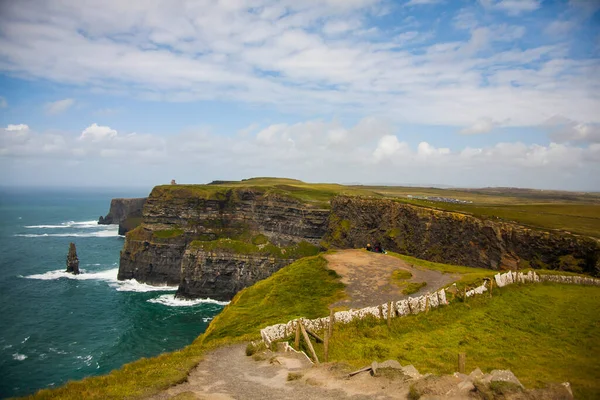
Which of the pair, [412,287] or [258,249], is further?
[258,249]

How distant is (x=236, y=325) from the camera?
106 feet

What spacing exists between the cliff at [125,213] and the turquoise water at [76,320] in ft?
151

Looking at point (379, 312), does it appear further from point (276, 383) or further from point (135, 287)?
point (135, 287)

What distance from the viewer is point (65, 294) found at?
7344 cm

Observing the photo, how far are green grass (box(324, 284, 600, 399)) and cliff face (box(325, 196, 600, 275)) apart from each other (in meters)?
16.0

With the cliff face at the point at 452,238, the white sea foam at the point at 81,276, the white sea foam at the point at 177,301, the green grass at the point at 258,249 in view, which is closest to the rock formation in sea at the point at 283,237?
the cliff face at the point at 452,238

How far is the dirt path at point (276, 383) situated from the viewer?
15102 mm

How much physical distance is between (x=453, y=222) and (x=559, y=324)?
34727 millimetres

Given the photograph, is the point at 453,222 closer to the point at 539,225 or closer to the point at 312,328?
the point at 539,225

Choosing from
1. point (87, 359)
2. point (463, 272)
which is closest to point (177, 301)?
point (87, 359)

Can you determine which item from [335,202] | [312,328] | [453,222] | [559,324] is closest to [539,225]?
[453,222]

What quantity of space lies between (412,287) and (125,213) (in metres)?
175

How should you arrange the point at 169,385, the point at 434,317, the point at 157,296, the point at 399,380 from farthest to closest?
the point at 157,296
the point at 434,317
the point at 169,385
the point at 399,380

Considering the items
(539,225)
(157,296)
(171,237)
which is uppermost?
(539,225)
